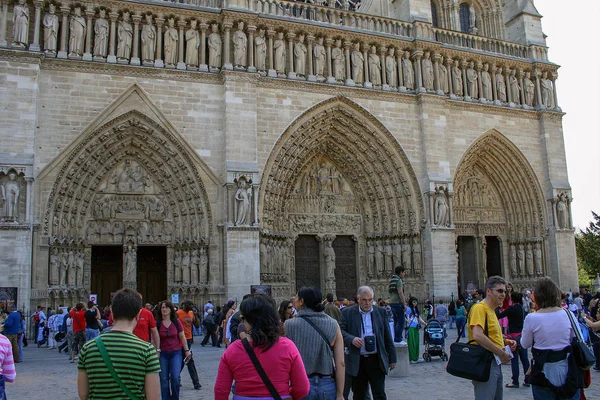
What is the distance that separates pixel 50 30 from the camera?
55.3ft

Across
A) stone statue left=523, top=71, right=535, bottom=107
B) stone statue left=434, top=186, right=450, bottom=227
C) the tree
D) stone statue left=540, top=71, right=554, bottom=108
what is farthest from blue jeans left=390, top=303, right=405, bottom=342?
the tree

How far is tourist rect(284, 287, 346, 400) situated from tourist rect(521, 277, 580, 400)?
148cm

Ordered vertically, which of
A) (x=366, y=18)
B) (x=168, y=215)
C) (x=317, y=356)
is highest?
(x=366, y=18)

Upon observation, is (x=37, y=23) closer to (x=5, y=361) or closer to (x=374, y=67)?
(x=374, y=67)

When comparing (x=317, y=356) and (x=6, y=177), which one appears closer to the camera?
(x=317, y=356)

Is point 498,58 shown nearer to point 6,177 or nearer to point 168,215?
point 168,215

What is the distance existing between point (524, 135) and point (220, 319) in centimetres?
1447

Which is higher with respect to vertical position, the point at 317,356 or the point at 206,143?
the point at 206,143

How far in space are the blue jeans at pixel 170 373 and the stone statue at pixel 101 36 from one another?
41.8 feet

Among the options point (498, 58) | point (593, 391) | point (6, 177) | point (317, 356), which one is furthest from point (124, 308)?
point (498, 58)

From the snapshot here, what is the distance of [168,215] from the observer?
18438 mm

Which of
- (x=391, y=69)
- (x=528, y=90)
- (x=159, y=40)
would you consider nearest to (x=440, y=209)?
(x=391, y=69)

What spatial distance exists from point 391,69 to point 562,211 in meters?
8.84

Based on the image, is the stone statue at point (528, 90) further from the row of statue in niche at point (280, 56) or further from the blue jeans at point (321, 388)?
the blue jeans at point (321, 388)
